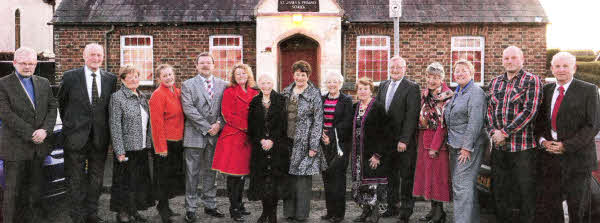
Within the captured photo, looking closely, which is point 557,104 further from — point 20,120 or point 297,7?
point 297,7

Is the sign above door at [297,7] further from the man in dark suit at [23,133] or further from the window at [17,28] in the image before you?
the window at [17,28]

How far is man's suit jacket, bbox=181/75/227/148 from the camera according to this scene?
625 centimetres

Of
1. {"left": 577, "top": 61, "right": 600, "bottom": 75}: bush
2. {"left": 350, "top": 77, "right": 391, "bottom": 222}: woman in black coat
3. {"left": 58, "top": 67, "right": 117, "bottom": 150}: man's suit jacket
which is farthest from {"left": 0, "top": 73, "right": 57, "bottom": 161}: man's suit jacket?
{"left": 577, "top": 61, "right": 600, "bottom": 75}: bush

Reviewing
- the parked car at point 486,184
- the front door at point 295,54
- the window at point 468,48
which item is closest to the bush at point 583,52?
the window at point 468,48

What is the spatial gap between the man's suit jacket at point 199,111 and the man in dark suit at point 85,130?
918 mm

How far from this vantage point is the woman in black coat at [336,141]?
6117 mm

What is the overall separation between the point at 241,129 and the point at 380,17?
8503 millimetres

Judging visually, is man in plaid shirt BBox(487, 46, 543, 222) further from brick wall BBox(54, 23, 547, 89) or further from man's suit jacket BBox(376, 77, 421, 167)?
Answer: brick wall BBox(54, 23, 547, 89)

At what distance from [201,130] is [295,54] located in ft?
27.0

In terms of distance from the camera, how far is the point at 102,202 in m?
7.15

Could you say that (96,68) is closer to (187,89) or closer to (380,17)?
(187,89)

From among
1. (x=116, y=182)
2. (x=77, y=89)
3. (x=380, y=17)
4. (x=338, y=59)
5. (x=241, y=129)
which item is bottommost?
(x=116, y=182)

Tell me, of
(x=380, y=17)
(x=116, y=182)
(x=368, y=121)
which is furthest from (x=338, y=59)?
(x=116, y=182)

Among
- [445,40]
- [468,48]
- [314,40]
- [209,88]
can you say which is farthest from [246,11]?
[209,88]
